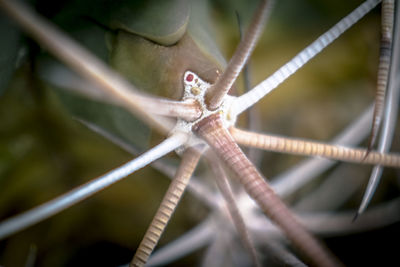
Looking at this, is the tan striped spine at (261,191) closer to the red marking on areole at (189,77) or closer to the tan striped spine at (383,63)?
the red marking on areole at (189,77)

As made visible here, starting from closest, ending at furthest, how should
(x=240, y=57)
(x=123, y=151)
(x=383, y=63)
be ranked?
(x=240, y=57)
(x=383, y=63)
(x=123, y=151)


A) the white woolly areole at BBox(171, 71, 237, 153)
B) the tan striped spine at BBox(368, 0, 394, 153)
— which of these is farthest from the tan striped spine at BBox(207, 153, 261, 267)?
the tan striped spine at BBox(368, 0, 394, 153)

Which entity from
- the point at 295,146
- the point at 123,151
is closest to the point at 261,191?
the point at 295,146

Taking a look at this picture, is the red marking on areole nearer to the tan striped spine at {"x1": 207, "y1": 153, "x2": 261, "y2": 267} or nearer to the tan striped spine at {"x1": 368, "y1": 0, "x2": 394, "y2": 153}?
the tan striped spine at {"x1": 207, "y1": 153, "x2": 261, "y2": 267}

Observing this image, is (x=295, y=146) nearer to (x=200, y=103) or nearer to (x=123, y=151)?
(x=200, y=103)

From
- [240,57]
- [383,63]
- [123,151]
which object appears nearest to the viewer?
[240,57]

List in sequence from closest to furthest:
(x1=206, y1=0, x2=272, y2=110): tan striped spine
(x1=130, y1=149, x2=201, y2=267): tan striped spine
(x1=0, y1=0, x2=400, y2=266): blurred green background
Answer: (x1=206, y1=0, x2=272, y2=110): tan striped spine → (x1=130, y1=149, x2=201, y2=267): tan striped spine → (x1=0, y1=0, x2=400, y2=266): blurred green background

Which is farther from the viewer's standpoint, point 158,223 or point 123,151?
point 123,151

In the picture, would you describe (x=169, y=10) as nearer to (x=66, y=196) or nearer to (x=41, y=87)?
(x=66, y=196)

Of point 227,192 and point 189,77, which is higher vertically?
point 189,77
